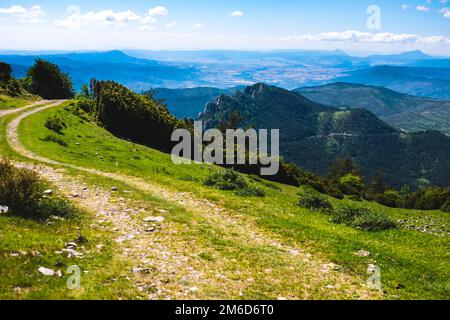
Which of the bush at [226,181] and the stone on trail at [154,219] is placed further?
the bush at [226,181]

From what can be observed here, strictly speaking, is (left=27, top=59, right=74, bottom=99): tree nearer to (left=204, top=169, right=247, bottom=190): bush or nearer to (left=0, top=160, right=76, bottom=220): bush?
(left=204, top=169, right=247, bottom=190): bush

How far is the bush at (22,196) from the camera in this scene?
16000 millimetres

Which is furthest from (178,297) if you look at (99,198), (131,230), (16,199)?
(99,198)

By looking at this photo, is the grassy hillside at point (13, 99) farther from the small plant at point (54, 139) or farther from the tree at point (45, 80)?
the small plant at point (54, 139)

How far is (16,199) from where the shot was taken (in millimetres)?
16078

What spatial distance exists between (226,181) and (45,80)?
3139 inches


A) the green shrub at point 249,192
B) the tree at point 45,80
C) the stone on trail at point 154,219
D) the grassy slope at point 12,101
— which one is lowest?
the green shrub at point 249,192

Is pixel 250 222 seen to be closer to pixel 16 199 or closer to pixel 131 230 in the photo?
pixel 131 230

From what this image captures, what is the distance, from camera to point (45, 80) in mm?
92188

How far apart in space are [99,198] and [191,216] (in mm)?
5893

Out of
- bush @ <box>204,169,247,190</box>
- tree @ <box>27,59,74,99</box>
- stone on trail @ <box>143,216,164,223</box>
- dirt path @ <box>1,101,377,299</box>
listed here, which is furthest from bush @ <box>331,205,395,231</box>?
tree @ <box>27,59,74,99</box>

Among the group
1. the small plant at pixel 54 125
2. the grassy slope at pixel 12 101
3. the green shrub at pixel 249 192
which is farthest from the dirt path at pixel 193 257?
the grassy slope at pixel 12 101

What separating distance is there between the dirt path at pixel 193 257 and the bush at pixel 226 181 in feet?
17.6

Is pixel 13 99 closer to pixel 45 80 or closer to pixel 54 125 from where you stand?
pixel 54 125
